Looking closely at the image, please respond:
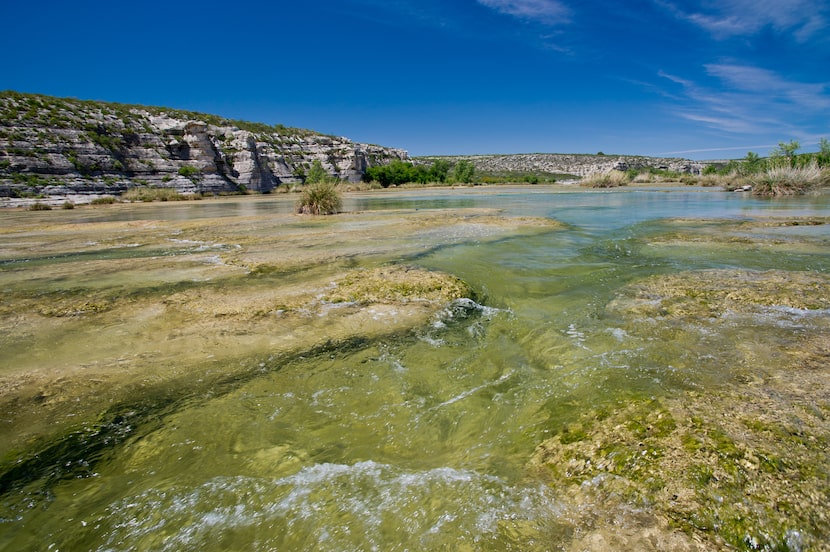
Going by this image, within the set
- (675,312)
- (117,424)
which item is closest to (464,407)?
(117,424)

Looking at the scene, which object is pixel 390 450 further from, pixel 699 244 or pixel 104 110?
pixel 104 110

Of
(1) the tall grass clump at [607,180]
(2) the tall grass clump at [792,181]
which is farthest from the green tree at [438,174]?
(2) the tall grass clump at [792,181]

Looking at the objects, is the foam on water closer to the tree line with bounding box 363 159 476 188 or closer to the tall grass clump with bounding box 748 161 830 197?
the tall grass clump with bounding box 748 161 830 197

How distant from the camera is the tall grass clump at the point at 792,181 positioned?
2584 cm

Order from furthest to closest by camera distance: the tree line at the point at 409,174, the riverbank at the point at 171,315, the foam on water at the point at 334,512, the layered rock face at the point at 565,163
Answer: the layered rock face at the point at 565,163 < the tree line at the point at 409,174 < the riverbank at the point at 171,315 < the foam on water at the point at 334,512

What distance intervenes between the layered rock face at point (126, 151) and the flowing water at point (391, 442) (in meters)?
42.0

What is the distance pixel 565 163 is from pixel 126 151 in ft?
399

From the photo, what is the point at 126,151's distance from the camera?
42906mm

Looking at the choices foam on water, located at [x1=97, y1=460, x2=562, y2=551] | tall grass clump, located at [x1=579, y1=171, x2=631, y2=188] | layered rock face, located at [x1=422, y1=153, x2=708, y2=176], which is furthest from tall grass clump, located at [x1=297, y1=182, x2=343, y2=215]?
layered rock face, located at [x1=422, y1=153, x2=708, y2=176]

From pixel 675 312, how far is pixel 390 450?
3.94m

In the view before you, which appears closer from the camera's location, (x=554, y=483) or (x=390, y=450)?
(x=554, y=483)

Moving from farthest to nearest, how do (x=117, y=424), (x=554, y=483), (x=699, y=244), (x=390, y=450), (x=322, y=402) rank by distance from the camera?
(x=699, y=244), (x=322, y=402), (x=117, y=424), (x=390, y=450), (x=554, y=483)

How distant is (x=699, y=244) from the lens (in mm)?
9383

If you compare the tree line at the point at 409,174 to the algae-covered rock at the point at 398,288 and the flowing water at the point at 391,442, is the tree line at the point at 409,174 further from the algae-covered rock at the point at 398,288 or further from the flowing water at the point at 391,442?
the flowing water at the point at 391,442
